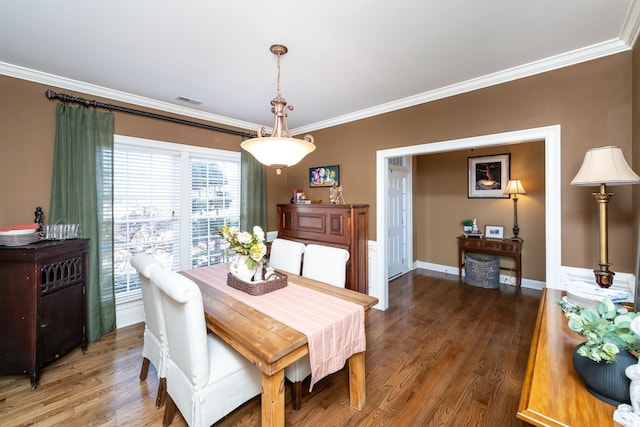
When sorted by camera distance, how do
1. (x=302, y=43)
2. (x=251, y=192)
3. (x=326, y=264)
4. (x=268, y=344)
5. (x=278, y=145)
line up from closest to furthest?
(x=268, y=344), (x=278, y=145), (x=302, y=43), (x=326, y=264), (x=251, y=192)

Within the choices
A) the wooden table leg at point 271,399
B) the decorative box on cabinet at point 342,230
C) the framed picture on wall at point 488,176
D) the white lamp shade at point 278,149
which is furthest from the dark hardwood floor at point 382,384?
the framed picture on wall at point 488,176

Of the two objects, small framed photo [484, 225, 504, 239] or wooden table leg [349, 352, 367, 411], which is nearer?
wooden table leg [349, 352, 367, 411]

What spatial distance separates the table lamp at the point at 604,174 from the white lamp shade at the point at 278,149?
5.85ft

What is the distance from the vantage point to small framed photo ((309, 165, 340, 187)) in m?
3.95

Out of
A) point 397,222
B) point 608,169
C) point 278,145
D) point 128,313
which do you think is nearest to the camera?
point 608,169

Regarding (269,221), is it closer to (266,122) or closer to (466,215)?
(266,122)

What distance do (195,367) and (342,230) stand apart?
A: 2293 mm

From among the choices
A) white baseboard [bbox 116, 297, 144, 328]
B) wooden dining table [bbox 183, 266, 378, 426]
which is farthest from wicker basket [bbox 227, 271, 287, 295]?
white baseboard [bbox 116, 297, 144, 328]

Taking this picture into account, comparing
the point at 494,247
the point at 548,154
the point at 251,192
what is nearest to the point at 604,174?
the point at 548,154

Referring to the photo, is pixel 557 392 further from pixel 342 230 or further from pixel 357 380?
pixel 342 230

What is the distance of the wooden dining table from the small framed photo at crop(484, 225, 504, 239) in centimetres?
364

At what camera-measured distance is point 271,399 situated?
133 centimetres

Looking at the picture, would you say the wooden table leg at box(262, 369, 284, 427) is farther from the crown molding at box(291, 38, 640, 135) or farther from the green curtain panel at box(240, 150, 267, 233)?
the crown molding at box(291, 38, 640, 135)

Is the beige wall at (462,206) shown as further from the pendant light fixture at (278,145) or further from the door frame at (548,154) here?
the pendant light fixture at (278,145)
